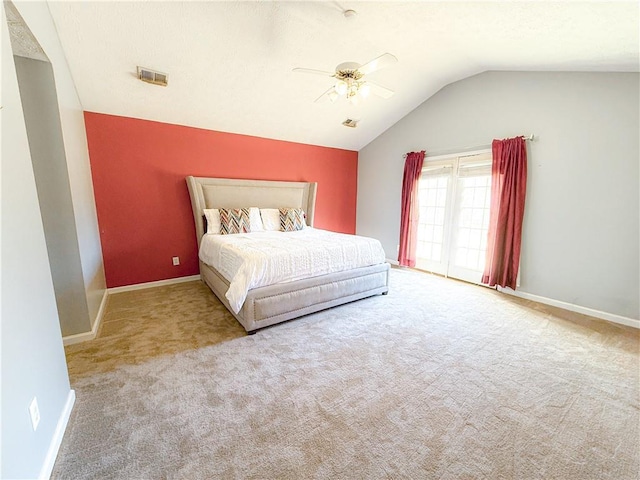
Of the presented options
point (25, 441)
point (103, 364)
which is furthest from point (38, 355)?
point (103, 364)

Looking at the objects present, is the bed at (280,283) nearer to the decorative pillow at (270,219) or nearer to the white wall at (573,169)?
the decorative pillow at (270,219)

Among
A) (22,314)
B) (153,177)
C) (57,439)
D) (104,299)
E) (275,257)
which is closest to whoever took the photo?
(22,314)

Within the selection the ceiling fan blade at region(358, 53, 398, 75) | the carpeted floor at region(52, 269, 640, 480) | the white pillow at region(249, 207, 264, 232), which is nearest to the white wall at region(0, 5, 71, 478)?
the carpeted floor at region(52, 269, 640, 480)

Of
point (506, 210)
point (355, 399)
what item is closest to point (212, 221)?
point (355, 399)

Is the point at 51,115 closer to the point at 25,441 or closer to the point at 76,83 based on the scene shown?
the point at 76,83

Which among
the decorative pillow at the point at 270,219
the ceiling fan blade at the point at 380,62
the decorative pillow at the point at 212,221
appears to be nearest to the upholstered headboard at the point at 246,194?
the decorative pillow at the point at 212,221

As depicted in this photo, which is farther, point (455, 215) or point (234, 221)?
point (455, 215)

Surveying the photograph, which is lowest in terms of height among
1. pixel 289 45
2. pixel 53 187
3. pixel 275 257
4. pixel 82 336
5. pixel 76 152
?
pixel 82 336

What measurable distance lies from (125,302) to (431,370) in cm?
345

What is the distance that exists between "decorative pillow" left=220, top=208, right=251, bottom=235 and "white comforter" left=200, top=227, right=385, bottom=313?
227 millimetres

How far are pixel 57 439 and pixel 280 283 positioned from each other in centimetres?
166

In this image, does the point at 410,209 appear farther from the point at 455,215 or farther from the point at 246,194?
the point at 246,194

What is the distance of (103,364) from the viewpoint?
6.61ft

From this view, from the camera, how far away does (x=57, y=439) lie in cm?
134
